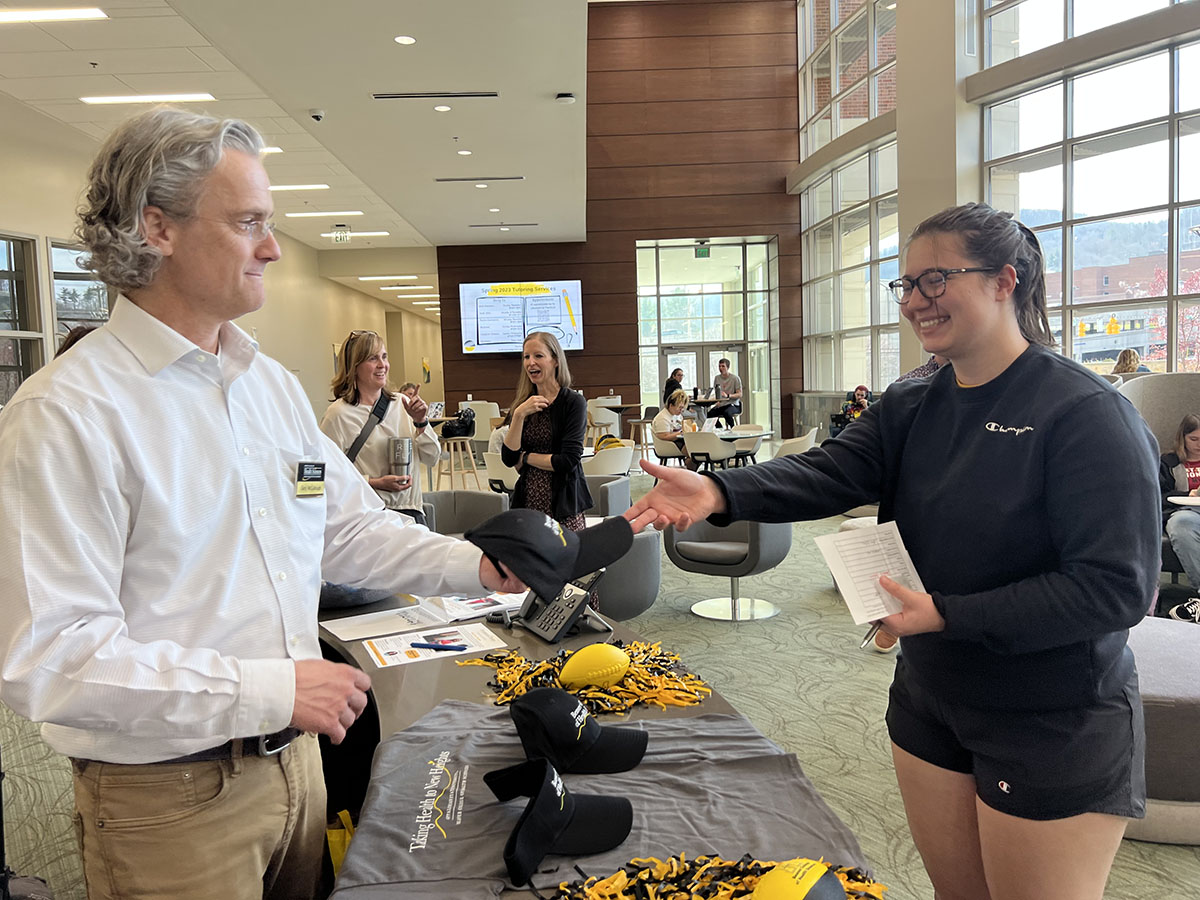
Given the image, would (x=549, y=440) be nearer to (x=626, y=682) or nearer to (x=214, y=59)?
(x=626, y=682)

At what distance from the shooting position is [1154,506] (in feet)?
4.25

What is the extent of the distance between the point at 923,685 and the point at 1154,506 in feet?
1.56

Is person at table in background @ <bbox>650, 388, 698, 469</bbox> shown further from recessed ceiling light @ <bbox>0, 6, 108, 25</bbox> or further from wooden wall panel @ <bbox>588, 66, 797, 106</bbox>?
wooden wall panel @ <bbox>588, 66, 797, 106</bbox>

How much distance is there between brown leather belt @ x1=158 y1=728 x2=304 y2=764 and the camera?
47.8 inches

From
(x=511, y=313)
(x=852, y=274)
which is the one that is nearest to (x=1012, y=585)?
(x=852, y=274)

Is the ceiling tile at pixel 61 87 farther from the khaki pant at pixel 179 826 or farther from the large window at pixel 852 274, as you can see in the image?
the large window at pixel 852 274

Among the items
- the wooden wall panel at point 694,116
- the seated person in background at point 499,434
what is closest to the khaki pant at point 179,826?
the seated person in background at point 499,434

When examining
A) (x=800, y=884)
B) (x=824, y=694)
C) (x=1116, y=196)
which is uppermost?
(x=1116, y=196)

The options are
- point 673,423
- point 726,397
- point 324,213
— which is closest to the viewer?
point 673,423

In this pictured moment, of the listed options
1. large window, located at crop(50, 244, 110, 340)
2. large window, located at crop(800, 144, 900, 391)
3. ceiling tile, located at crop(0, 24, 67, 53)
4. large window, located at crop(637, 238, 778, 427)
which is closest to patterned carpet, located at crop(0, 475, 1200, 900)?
ceiling tile, located at crop(0, 24, 67, 53)

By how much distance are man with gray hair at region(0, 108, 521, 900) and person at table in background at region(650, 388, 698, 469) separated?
944 cm

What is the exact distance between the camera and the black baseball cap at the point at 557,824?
1161 mm

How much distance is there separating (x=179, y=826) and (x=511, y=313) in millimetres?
15889

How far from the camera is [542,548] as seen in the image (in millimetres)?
1393
